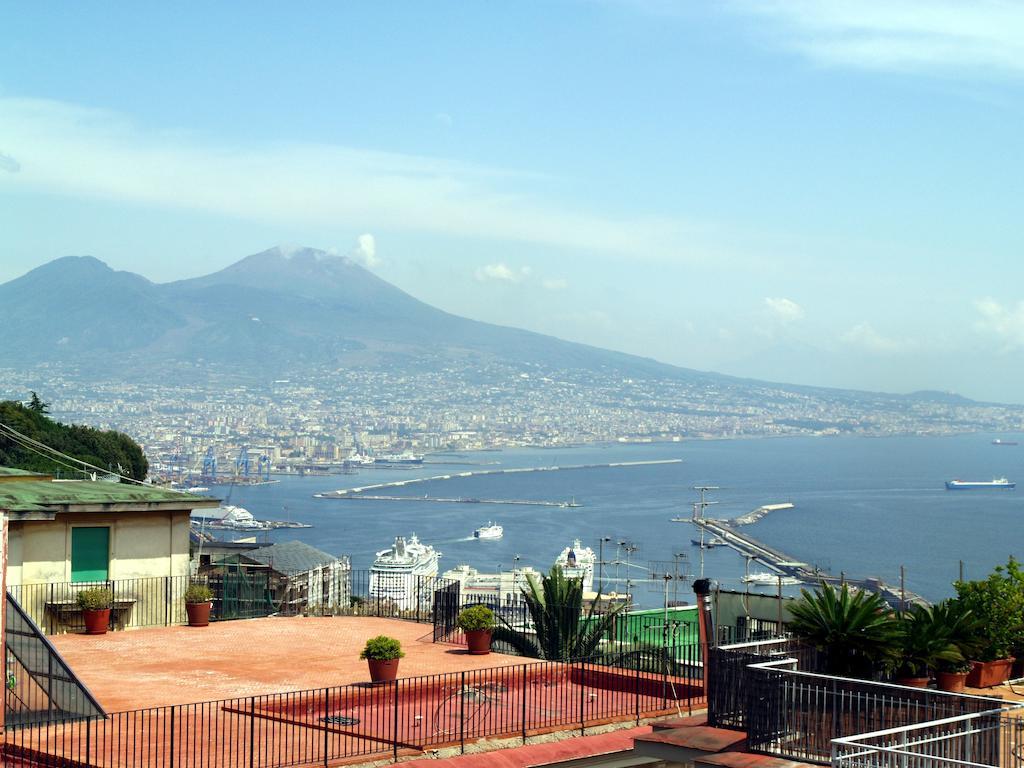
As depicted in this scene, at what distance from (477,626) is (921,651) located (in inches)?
241

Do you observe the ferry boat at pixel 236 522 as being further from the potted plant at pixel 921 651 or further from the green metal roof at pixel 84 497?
the potted plant at pixel 921 651

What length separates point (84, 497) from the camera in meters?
19.0

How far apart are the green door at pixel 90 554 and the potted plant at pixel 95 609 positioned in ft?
2.59

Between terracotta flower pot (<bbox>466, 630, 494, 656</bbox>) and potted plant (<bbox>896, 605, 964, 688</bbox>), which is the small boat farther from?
potted plant (<bbox>896, 605, 964, 688</bbox>)

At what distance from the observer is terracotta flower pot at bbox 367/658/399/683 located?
14320mm

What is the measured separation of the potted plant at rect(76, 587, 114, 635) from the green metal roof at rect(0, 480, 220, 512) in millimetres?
1325

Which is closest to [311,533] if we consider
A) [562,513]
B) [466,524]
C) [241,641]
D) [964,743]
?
[466,524]

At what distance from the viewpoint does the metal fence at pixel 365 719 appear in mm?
11279

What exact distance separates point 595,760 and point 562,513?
167 m

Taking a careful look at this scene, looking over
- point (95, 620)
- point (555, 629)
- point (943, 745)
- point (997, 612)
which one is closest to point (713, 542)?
point (555, 629)

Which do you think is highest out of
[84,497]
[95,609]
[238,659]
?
[84,497]

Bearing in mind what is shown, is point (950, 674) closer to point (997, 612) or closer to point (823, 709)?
point (997, 612)

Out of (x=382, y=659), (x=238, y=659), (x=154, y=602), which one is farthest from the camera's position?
(x=154, y=602)

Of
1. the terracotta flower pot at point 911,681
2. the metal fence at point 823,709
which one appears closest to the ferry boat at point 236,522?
the terracotta flower pot at point 911,681
